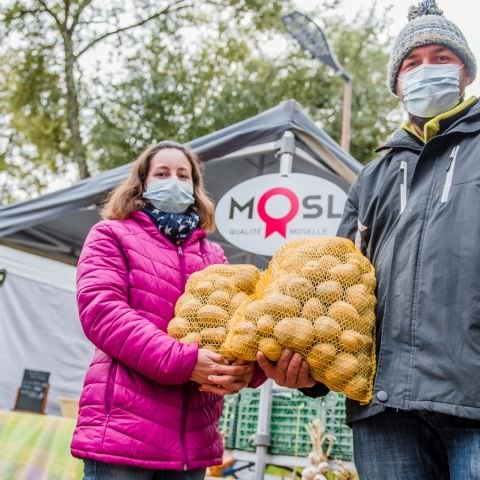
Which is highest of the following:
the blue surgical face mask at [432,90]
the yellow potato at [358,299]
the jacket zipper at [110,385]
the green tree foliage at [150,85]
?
the green tree foliage at [150,85]

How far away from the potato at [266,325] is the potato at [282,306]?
0.02m

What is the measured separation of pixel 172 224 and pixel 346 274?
0.85m

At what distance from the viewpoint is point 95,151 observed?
1521 cm

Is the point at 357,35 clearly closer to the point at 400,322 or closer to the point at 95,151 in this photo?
the point at 95,151

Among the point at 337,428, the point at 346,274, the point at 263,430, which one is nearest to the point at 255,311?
the point at 346,274

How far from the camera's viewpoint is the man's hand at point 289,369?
1.55m

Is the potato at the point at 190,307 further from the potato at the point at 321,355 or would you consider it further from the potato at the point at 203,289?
the potato at the point at 321,355

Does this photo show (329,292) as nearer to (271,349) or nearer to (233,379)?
(271,349)

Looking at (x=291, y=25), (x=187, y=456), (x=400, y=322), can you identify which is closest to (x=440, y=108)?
(x=400, y=322)

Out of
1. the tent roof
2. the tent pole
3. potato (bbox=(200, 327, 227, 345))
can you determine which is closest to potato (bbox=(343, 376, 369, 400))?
potato (bbox=(200, 327, 227, 345))

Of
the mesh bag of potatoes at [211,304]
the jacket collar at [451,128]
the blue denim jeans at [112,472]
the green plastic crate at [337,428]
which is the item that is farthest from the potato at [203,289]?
the green plastic crate at [337,428]

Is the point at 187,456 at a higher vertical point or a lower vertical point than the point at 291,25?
lower

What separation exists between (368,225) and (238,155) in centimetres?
315

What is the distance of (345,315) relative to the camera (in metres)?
1.54
